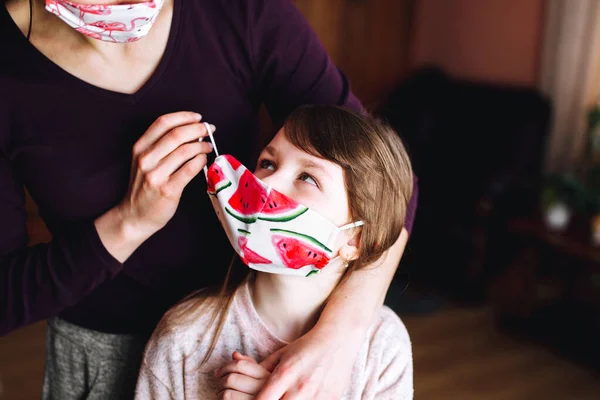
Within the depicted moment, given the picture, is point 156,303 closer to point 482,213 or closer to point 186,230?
point 186,230

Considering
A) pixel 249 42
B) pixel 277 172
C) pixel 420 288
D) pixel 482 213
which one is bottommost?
pixel 420 288

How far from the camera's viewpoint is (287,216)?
1.01 meters

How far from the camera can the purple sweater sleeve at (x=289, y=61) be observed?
1063 millimetres

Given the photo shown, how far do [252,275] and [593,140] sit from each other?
2885 millimetres

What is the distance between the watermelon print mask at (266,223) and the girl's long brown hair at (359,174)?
0.31ft

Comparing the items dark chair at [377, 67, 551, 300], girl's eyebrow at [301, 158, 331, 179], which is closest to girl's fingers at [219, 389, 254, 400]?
girl's eyebrow at [301, 158, 331, 179]

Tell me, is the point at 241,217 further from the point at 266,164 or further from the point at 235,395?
the point at 235,395

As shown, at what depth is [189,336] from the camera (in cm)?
119

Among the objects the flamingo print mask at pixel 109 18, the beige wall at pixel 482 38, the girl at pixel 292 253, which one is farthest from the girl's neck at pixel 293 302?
the beige wall at pixel 482 38

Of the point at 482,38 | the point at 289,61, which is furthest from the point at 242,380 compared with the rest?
the point at 482,38

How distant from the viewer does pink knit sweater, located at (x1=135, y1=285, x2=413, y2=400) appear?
1.16 metres

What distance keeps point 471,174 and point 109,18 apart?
3252 millimetres

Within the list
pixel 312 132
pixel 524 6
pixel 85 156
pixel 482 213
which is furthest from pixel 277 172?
pixel 524 6

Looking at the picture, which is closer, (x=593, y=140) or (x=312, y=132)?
(x=312, y=132)
